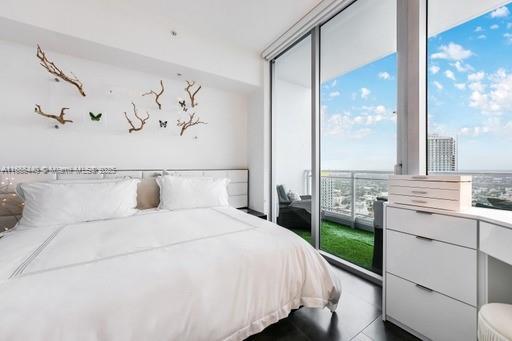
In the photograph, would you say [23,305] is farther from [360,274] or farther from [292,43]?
[292,43]

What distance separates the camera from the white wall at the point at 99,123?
2080mm

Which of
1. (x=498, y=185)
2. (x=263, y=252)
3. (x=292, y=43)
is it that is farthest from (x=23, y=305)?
(x=292, y=43)

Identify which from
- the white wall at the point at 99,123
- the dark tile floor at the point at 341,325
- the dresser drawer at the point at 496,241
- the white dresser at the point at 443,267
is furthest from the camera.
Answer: the white wall at the point at 99,123

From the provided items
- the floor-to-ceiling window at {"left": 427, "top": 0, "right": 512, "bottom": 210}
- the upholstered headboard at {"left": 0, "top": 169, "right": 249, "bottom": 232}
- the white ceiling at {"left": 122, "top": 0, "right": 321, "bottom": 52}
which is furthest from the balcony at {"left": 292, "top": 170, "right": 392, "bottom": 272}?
the white ceiling at {"left": 122, "top": 0, "right": 321, "bottom": 52}

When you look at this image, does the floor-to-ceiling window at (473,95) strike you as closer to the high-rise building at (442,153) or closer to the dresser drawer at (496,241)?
the high-rise building at (442,153)

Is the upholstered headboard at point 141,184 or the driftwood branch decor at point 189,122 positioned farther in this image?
the driftwood branch decor at point 189,122

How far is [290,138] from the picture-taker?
3.72m

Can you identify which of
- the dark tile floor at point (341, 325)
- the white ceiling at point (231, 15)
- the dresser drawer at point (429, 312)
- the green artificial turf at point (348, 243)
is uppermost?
the white ceiling at point (231, 15)

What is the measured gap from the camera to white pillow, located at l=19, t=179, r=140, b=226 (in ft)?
5.41

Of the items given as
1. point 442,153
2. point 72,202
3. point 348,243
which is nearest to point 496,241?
point 442,153

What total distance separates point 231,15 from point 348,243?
313 cm

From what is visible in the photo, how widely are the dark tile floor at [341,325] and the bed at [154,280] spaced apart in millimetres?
120

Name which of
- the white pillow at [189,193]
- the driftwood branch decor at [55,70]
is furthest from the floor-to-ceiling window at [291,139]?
the driftwood branch decor at [55,70]

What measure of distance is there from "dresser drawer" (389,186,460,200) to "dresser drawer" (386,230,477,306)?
267 millimetres
